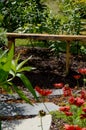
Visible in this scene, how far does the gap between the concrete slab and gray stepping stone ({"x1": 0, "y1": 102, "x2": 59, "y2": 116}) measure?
0.64 ft

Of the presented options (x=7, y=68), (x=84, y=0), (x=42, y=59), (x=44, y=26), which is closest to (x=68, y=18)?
(x=44, y=26)

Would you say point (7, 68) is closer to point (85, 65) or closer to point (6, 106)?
point (6, 106)

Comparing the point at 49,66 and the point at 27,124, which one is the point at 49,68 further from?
the point at 27,124

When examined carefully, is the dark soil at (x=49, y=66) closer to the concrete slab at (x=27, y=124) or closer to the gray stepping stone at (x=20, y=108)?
the gray stepping stone at (x=20, y=108)

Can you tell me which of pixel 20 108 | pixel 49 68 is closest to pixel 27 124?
pixel 20 108

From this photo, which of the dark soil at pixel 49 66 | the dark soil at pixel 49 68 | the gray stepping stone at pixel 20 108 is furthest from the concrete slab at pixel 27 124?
the dark soil at pixel 49 66

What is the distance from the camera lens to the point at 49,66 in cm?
653

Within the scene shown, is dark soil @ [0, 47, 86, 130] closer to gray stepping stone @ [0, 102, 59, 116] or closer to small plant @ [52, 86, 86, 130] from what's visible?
gray stepping stone @ [0, 102, 59, 116]

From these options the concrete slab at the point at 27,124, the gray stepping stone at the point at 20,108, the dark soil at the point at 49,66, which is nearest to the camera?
the concrete slab at the point at 27,124

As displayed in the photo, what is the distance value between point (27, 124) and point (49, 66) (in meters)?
2.38

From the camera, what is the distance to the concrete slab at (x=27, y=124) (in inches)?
162

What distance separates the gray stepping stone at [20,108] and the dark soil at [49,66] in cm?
94

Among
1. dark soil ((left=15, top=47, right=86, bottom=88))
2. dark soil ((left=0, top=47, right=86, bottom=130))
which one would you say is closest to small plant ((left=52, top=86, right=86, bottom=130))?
dark soil ((left=0, top=47, right=86, bottom=130))

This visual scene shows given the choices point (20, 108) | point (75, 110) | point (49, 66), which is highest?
point (75, 110)
